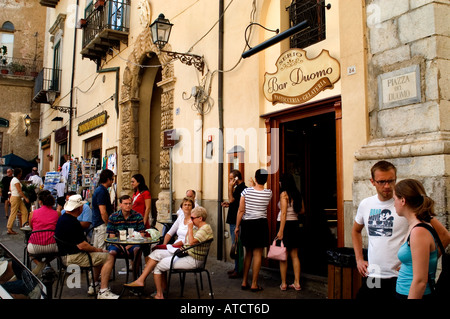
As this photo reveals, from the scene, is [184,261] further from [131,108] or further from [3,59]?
[3,59]

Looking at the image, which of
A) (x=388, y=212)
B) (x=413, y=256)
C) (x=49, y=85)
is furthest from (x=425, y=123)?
(x=49, y=85)

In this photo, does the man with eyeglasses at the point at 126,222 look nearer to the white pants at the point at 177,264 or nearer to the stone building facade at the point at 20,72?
the white pants at the point at 177,264

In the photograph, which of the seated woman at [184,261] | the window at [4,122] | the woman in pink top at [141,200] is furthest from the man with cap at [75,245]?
the window at [4,122]

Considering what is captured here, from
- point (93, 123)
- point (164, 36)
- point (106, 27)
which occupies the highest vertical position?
point (106, 27)

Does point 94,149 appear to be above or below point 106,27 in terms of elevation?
below

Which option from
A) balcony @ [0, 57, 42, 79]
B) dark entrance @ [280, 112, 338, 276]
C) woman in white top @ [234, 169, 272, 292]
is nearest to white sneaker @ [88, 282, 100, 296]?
woman in white top @ [234, 169, 272, 292]

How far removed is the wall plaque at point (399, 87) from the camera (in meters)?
4.43

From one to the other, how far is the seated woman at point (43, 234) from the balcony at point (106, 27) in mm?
7120

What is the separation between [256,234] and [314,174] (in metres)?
2.19

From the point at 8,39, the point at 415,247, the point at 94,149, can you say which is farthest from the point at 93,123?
the point at 8,39

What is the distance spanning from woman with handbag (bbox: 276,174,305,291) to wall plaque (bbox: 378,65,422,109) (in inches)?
61.4

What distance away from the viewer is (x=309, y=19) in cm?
644
